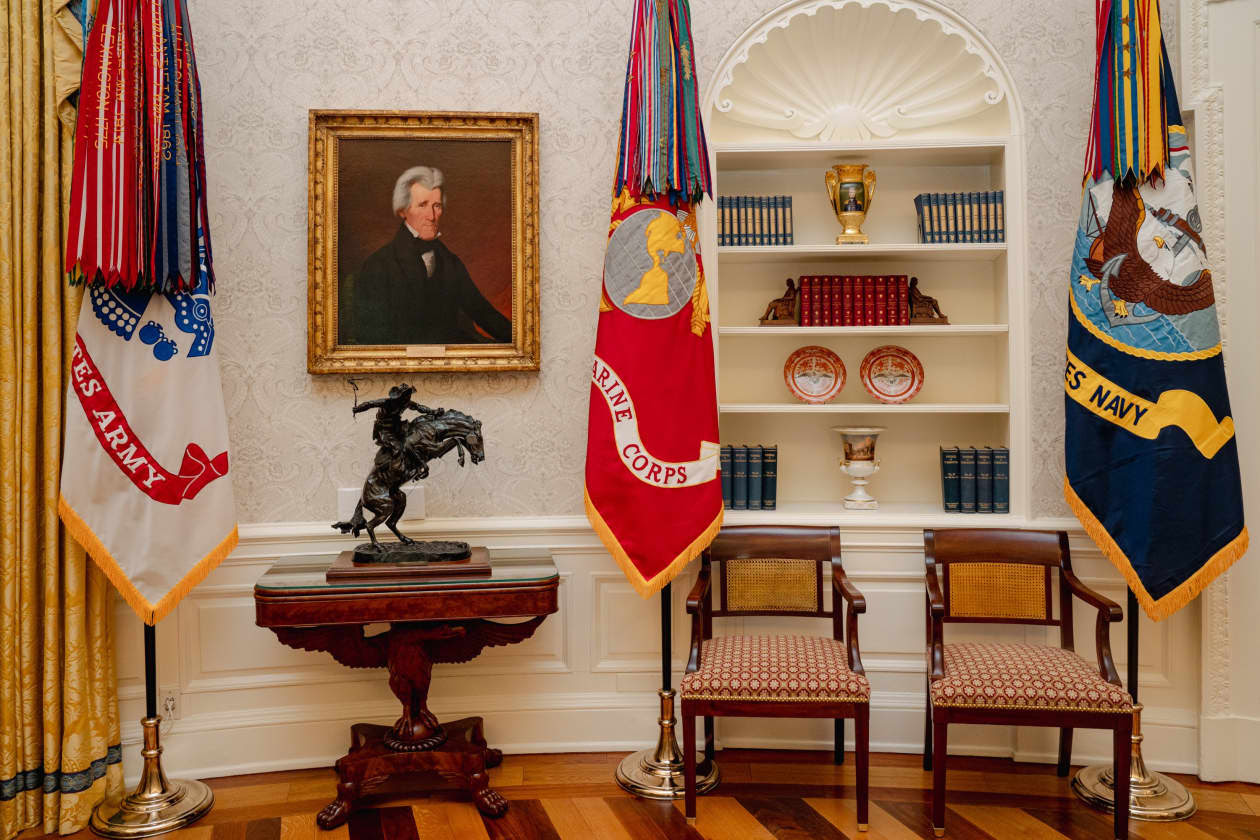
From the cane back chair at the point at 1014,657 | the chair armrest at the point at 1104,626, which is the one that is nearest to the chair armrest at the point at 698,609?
the cane back chair at the point at 1014,657

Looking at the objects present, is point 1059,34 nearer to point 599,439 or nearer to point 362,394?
point 599,439

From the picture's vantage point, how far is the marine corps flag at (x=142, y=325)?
2469 mm

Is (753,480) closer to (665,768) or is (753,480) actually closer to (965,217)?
(665,768)

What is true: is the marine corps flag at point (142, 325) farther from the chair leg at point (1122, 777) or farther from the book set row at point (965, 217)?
the chair leg at point (1122, 777)

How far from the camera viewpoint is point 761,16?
10.3ft

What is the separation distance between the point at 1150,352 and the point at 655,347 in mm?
1596

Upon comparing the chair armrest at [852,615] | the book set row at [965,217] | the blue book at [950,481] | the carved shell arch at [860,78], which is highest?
the carved shell arch at [860,78]

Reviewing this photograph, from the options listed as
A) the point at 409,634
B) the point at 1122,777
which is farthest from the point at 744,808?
the point at 409,634

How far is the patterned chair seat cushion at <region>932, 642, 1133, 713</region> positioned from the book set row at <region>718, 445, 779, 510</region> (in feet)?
3.07

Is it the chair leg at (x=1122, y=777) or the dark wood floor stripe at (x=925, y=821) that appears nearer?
the chair leg at (x=1122, y=777)

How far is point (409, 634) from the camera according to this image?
8.82 ft

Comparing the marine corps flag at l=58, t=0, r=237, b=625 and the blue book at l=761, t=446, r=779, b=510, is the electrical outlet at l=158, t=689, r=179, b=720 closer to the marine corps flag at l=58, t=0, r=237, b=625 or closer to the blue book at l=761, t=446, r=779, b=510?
the marine corps flag at l=58, t=0, r=237, b=625

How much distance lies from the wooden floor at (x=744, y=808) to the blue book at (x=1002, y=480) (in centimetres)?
96

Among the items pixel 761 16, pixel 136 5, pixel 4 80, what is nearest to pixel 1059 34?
pixel 761 16
